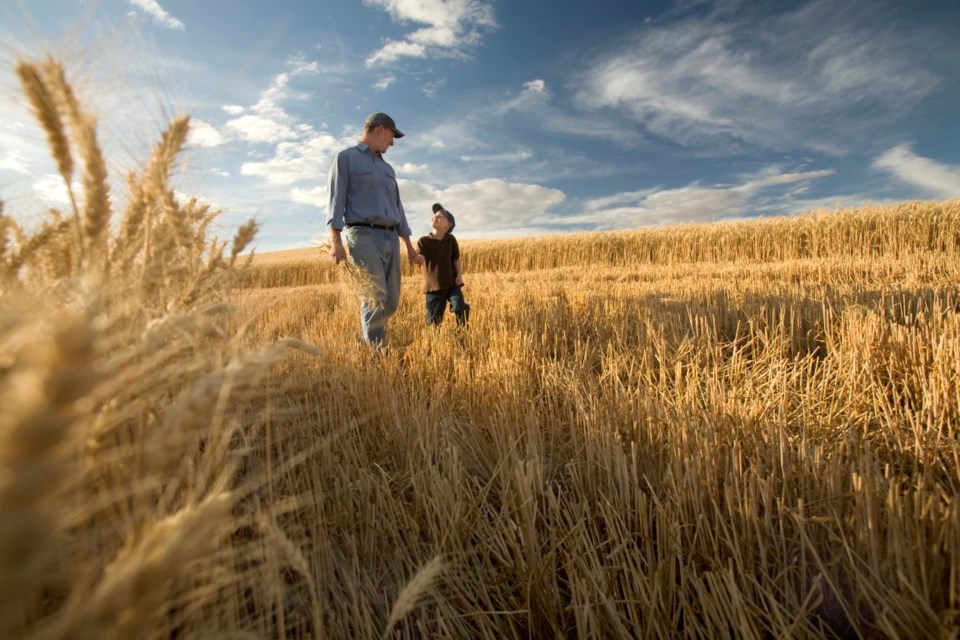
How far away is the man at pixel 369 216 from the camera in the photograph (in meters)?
4.04

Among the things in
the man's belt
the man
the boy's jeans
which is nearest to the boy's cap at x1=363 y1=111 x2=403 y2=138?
the man

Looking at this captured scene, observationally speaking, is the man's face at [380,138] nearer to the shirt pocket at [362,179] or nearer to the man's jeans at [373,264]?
the shirt pocket at [362,179]

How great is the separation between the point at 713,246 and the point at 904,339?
13.8 meters

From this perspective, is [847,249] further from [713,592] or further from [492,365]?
[713,592]

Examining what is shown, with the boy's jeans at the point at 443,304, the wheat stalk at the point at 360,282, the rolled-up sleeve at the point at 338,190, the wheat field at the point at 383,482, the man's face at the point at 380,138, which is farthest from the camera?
the boy's jeans at the point at 443,304

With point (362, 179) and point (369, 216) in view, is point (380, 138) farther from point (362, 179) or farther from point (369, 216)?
point (369, 216)

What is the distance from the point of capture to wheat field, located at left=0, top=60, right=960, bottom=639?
1.63 feet

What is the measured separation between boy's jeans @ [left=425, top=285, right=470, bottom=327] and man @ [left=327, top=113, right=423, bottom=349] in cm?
122

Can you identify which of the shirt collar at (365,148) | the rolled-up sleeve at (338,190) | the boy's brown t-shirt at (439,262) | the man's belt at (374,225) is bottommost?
the boy's brown t-shirt at (439,262)

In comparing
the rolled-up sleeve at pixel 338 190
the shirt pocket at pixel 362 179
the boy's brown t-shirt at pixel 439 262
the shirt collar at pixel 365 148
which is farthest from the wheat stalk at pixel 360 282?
the boy's brown t-shirt at pixel 439 262

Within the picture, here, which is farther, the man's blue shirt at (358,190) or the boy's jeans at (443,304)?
the boy's jeans at (443,304)

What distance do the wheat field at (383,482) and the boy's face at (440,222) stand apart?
10.7 ft

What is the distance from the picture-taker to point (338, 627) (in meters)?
1.03

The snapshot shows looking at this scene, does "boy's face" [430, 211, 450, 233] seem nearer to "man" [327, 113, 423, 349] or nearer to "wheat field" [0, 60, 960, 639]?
"man" [327, 113, 423, 349]
